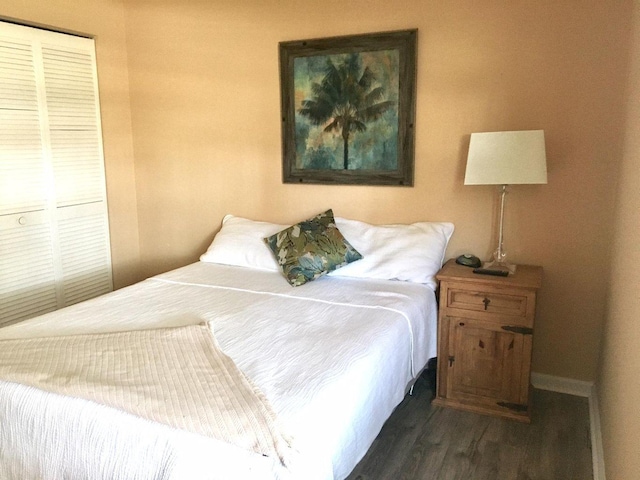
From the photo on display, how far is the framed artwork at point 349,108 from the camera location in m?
2.89

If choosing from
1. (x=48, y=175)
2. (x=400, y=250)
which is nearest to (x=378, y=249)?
(x=400, y=250)

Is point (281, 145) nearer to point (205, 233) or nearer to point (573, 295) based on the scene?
point (205, 233)

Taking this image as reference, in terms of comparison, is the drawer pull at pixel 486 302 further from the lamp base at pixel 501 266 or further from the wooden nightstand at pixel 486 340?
the lamp base at pixel 501 266

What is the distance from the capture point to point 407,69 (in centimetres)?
285

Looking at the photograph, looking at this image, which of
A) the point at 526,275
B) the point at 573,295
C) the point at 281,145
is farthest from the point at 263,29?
the point at 573,295

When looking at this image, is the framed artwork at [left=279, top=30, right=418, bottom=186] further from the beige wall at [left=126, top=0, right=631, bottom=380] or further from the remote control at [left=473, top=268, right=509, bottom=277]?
the remote control at [left=473, top=268, right=509, bottom=277]

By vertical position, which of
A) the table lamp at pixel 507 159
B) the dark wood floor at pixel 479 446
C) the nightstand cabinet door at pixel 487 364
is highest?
the table lamp at pixel 507 159

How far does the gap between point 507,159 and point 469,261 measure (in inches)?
22.6

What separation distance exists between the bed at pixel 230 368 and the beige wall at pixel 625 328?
0.78 meters

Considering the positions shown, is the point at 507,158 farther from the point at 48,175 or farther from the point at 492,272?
the point at 48,175

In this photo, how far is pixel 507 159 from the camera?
95.0 inches

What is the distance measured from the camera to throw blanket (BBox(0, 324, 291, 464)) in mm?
1368

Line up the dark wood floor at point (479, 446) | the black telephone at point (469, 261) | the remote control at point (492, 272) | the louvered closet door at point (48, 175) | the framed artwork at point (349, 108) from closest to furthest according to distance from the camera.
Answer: the dark wood floor at point (479, 446) < the remote control at point (492, 272) < the black telephone at point (469, 261) < the framed artwork at point (349, 108) < the louvered closet door at point (48, 175)

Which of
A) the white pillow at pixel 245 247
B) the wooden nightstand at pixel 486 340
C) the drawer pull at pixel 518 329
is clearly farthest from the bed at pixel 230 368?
the drawer pull at pixel 518 329
